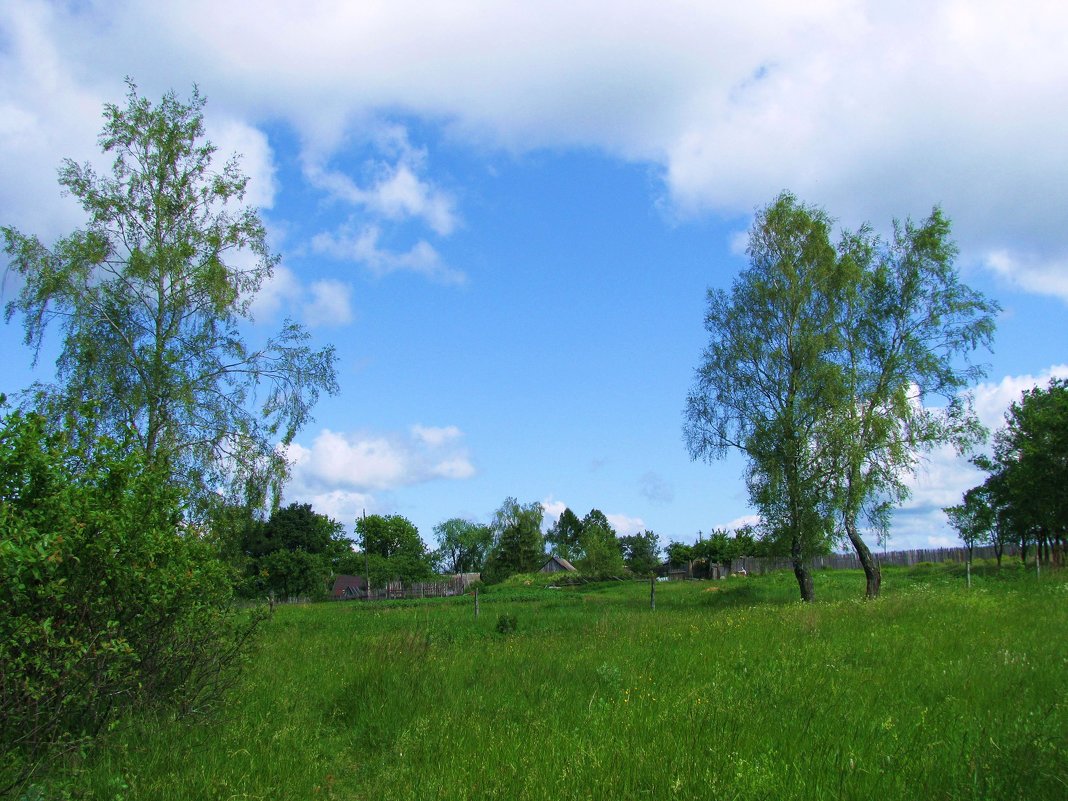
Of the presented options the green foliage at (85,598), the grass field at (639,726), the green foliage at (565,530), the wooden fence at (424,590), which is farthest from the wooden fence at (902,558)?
the green foliage at (565,530)

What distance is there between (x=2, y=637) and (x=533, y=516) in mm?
100156

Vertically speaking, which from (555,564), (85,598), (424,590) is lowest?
Answer: (555,564)

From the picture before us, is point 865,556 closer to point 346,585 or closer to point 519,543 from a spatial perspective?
point 519,543

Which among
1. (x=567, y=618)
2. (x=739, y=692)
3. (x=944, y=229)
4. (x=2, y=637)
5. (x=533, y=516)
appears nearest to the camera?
(x=2, y=637)

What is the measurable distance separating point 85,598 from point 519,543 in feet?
325

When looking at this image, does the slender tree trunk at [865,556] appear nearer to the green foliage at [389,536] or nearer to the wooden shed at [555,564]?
the wooden shed at [555,564]

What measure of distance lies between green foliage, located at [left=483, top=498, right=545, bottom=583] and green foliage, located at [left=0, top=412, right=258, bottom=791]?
95345 millimetres

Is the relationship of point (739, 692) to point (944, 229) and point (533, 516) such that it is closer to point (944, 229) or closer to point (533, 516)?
point (944, 229)

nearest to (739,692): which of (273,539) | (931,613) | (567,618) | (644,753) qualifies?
(644,753)

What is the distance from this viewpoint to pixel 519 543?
103m

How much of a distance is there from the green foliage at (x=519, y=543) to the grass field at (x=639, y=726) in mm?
92042

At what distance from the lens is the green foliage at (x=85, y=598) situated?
17.7 feet

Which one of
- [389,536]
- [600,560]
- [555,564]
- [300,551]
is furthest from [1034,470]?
[389,536]

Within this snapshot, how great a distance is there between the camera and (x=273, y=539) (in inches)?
3799
